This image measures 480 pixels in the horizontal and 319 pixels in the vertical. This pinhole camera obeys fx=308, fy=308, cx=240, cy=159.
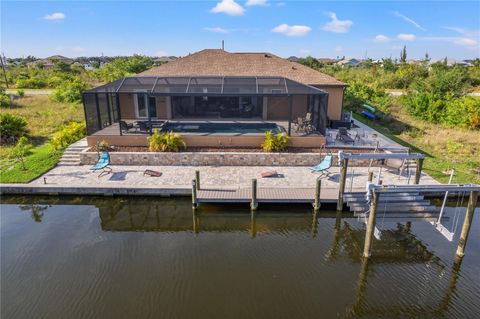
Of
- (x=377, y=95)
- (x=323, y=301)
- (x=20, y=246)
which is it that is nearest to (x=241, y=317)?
(x=323, y=301)

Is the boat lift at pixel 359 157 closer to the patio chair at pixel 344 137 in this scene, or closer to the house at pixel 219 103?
the house at pixel 219 103

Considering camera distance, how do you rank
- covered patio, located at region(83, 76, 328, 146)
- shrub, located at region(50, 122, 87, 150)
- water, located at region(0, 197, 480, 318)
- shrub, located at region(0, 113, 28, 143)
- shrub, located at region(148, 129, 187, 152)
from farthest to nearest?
shrub, located at region(0, 113, 28, 143) < shrub, located at region(50, 122, 87, 150) < covered patio, located at region(83, 76, 328, 146) < shrub, located at region(148, 129, 187, 152) < water, located at region(0, 197, 480, 318)

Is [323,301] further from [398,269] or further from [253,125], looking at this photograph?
[253,125]

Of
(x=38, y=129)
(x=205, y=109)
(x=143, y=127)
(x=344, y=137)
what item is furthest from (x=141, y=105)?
(x=344, y=137)

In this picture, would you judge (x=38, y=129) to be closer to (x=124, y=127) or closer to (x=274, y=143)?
(x=124, y=127)

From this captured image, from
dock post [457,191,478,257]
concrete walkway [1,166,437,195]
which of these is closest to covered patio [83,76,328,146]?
concrete walkway [1,166,437,195]

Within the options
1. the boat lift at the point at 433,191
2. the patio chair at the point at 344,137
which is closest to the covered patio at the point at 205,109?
the patio chair at the point at 344,137

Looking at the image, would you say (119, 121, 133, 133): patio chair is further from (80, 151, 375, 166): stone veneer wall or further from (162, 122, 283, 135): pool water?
(80, 151, 375, 166): stone veneer wall
